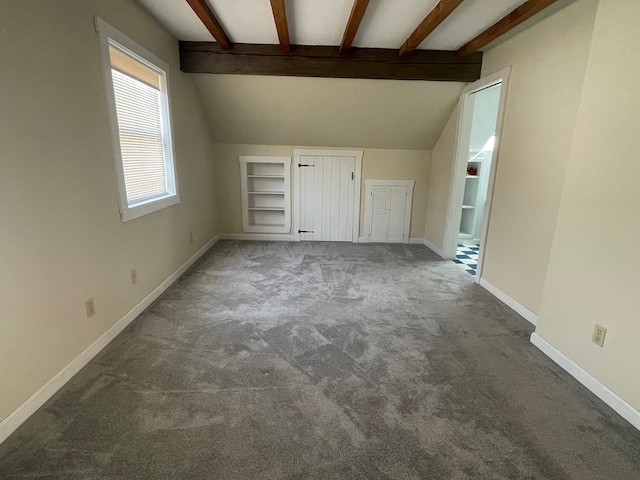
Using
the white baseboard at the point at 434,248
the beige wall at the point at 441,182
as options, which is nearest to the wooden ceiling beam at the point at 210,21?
the beige wall at the point at 441,182

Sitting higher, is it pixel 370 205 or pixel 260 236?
pixel 370 205

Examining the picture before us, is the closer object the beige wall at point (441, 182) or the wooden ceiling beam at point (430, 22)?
the wooden ceiling beam at point (430, 22)

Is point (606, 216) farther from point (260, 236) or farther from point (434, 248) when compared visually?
point (260, 236)

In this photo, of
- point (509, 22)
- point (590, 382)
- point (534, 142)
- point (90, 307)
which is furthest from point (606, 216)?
point (90, 307)

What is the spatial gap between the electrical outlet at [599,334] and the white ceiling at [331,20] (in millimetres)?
2353

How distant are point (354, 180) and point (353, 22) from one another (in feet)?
7.95

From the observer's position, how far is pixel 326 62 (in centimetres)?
354

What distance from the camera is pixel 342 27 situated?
2961 mm

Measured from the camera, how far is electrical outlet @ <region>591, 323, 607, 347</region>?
1812 mm

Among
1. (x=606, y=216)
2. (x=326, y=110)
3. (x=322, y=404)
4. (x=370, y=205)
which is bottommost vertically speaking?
(x=322, y=404)

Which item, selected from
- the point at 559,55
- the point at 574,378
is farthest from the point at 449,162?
the point at 574,378

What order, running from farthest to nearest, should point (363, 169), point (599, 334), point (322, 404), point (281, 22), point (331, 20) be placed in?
point (363, 169)
point (331, 20)
point (281, 22)
point (599, 334)
point (322, 404)

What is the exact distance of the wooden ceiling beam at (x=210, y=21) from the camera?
243 cm

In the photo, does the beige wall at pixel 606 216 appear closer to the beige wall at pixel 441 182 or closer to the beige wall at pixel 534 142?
the beige wall at pixel 534 142
